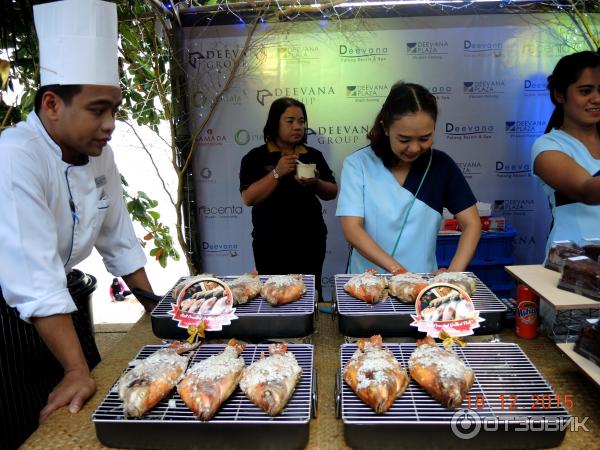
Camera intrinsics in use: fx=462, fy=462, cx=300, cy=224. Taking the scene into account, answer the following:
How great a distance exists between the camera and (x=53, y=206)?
5.97 ft

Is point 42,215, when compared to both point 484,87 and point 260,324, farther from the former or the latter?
point 484,87

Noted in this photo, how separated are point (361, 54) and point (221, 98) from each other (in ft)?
4.27

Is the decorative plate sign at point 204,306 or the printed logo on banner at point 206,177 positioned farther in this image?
the printed logo on banner at point 206,177

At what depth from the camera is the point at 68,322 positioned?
163 cm

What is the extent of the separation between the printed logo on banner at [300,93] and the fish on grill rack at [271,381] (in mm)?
3138

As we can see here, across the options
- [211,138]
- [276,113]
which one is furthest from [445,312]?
[211,138]

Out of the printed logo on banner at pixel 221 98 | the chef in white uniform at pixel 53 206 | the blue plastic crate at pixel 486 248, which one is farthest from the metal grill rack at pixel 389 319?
the printed logo on banner at pixel 221 98

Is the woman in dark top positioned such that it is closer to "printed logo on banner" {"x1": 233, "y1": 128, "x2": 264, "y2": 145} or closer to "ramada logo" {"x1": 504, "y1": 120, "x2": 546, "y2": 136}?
"printed logo on banner" {"x1": 233, "y1": 128, "x2": 264, "y2": 145}

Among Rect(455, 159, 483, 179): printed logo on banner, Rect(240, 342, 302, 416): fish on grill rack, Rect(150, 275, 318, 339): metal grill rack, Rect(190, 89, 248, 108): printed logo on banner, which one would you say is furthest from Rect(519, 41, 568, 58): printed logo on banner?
Rect(240, 342, 302, 416): fish on grill rack

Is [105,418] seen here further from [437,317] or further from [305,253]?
[305,253]

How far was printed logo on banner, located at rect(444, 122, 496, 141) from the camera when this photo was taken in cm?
417

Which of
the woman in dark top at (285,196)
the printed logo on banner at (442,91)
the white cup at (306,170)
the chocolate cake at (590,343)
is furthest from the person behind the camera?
the printed logo on banner at (442,91)

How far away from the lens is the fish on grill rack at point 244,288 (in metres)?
1.71

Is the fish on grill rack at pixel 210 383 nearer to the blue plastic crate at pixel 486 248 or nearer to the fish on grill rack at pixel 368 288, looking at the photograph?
the fish on grill rack at pixel 368 288
